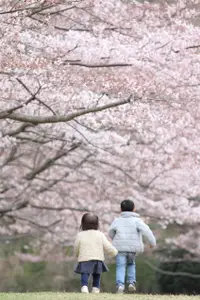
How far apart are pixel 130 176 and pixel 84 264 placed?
4.51m

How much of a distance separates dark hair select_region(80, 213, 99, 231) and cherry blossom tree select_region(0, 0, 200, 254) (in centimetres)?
107

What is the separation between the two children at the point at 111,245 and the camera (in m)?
8.72

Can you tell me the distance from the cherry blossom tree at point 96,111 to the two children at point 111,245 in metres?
1.22

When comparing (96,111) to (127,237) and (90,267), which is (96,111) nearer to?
(127,237)

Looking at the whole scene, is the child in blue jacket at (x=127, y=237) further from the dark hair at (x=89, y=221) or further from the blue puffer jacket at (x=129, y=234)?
the dark hair at (x=89, y=221)


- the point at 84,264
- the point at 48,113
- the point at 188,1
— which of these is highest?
the point at 188,1

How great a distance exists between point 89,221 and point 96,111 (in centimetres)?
133

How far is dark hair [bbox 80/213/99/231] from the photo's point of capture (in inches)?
343

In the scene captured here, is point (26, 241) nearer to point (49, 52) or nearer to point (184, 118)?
point (184, 118)

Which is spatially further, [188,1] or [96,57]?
[188,1]

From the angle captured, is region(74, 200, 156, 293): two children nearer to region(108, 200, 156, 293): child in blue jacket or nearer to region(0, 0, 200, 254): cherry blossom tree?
region(108, 200, 156, 293): child in blue jacket

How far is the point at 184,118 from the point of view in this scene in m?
11.2

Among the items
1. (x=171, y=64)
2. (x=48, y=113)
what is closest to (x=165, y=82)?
(x=171, y=64)

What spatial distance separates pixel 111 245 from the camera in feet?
28.7
